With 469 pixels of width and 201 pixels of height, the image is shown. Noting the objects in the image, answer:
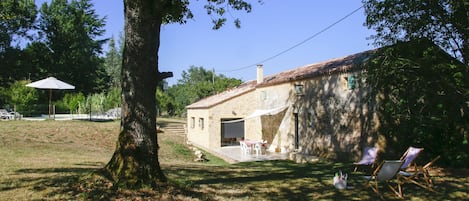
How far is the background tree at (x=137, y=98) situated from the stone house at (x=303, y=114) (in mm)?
7938

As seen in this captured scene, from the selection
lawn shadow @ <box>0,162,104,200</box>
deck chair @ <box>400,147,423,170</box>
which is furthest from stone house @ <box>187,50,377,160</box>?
Result: lawn shadow @ <box>0,162,104,200</box>

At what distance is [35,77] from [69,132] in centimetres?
3108

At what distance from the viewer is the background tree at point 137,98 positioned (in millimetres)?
5848

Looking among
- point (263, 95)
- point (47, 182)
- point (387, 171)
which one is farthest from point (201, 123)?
point (387, 171)

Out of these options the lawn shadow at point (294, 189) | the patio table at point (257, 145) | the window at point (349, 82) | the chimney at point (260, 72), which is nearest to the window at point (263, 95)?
the chimney at point (260, 72)

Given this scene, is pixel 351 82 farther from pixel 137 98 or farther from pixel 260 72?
pixel 137 98

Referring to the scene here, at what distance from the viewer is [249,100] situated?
965 inches

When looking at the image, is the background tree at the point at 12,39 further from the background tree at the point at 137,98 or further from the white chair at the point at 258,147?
the background tree at the point at 137,98

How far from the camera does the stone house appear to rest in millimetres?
14852

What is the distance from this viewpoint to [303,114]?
1878cm

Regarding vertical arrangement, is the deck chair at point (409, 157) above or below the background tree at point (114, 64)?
below

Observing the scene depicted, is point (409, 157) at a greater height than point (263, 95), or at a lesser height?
lesser

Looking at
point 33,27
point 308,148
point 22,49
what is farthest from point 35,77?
point 308,148

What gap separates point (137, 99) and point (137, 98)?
2 centimetres
